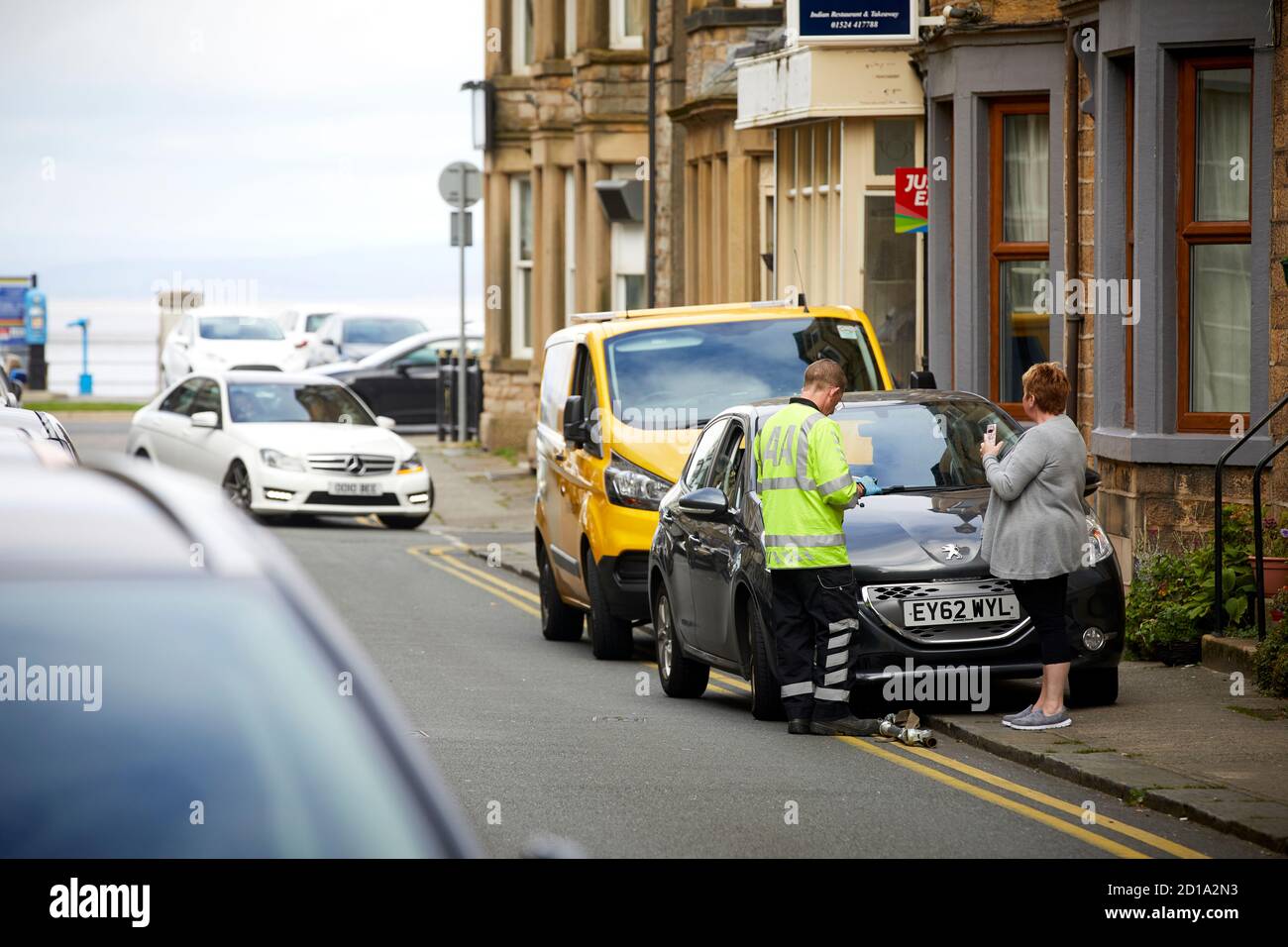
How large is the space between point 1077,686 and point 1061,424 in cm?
151

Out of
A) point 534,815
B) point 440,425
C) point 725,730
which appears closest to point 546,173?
point 440,425

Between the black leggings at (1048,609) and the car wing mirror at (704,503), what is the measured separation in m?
1.62

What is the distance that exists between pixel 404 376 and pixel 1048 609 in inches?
1168

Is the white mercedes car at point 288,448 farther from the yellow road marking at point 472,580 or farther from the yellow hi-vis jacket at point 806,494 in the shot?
the yellow hi-vis jacket at point 806,494

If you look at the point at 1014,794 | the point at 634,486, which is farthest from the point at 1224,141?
the point at 1014,794

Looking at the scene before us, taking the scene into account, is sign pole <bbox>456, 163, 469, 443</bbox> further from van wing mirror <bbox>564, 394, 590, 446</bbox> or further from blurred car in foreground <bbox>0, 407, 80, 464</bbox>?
blurred car in foreground <bbox>0, 407, 80, 464</bbox>

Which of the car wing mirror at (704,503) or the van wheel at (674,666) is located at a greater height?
the car wing mirror at (704,503)

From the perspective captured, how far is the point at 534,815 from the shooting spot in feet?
27.6

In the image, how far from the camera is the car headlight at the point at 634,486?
13766mm

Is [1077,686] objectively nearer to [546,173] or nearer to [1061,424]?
[1061,424]

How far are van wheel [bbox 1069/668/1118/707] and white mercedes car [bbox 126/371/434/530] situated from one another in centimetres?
1352

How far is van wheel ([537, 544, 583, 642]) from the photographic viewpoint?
15555mm

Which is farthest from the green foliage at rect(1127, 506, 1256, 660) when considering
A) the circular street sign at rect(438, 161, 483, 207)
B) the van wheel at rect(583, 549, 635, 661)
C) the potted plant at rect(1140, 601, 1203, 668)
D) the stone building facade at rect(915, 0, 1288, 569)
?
the circular street sign at rect(438, 161, 483, 207)

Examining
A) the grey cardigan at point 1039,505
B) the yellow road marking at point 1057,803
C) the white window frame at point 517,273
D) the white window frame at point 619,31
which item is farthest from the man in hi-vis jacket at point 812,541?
the white window frame at point 517,273
